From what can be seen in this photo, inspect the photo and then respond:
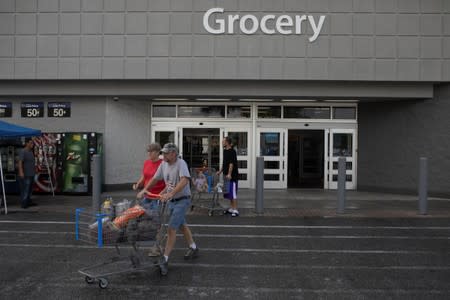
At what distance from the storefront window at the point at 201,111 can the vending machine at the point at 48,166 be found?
4567 mm

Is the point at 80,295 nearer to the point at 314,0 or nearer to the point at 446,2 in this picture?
the point at 314,0

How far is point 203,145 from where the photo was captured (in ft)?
58.8

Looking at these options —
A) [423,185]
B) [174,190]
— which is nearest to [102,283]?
[174,190]

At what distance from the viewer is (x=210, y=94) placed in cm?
1590

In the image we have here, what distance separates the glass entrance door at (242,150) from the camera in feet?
58.1

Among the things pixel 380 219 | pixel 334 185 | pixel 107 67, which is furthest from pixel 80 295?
pixel 334 185

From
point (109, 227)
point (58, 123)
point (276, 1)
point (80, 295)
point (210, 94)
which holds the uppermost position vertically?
point (276, 1)

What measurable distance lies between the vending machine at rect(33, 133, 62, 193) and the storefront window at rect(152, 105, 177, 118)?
3.75 m

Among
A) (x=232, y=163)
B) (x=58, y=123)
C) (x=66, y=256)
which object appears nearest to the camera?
(x=66, y=256)

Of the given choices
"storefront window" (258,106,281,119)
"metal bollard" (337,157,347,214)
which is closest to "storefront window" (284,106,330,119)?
"storefront window" (258,106,281,119)

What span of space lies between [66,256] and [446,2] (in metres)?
13.6

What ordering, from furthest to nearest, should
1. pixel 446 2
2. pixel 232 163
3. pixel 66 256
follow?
pixel 446 2, pixel 232 163, pixel 66 256

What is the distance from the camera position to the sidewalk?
12032mm

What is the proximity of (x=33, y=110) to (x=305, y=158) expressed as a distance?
32.2ft
